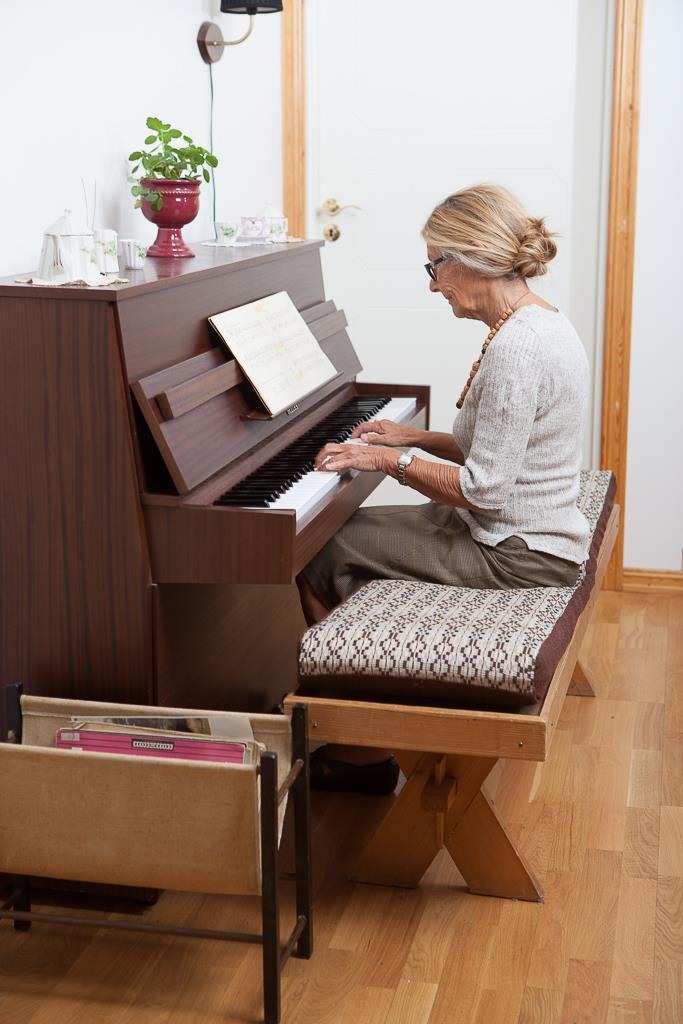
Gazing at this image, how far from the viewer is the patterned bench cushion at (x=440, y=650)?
2.01 m

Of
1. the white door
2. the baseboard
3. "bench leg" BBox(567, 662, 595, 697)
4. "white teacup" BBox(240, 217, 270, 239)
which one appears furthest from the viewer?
the baseboard

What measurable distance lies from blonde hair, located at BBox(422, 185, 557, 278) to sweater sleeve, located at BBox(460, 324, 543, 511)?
0.16 m

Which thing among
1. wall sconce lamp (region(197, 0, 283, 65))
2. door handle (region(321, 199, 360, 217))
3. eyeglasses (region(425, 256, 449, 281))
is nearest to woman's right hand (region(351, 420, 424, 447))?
eyeglasses (region(425, 256, 449, 281))

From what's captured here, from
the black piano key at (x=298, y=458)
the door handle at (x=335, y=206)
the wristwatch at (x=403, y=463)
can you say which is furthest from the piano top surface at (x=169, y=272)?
the door handle at (x=335, y=206)

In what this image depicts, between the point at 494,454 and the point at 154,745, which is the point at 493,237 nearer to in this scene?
the point at 494,454

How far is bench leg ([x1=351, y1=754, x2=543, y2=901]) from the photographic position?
2238 millimetres

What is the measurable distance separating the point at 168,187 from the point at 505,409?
96cm

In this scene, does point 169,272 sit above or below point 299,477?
above

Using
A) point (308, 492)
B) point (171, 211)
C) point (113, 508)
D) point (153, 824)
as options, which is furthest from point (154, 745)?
point (171, 211)

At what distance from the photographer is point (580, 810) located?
2.64 meters

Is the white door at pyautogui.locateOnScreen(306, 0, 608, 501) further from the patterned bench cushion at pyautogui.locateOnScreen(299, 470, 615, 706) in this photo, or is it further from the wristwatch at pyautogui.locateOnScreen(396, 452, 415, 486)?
the patterned bench cushion at pyautogui.locateOnScreen(299, 470, 615, 706)

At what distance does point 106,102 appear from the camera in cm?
274

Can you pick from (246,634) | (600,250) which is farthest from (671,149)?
(246,634)

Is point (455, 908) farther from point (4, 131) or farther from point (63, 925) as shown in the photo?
point (4, 131)
